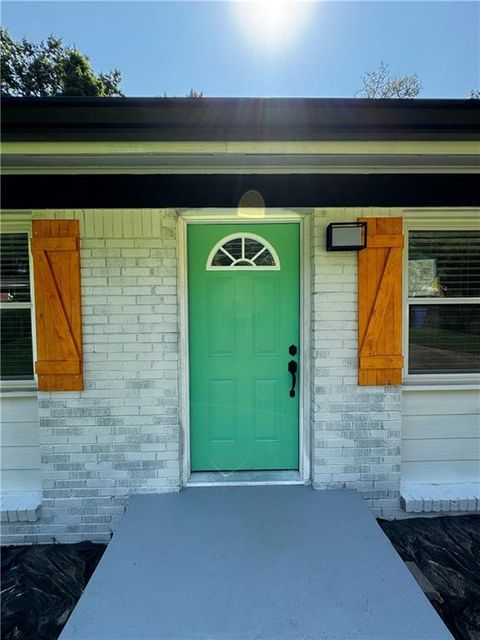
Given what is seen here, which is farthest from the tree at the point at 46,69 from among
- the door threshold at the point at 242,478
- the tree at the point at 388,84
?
the door threshold at the point at 242,478

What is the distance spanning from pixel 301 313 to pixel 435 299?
116cm

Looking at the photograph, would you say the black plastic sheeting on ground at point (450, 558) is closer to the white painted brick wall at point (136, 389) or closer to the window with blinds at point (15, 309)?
the white painted brick wall at point (136, 389)

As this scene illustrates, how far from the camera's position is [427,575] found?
2.36m

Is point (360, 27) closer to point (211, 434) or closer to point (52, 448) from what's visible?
point (211, 434)

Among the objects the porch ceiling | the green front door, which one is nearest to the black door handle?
the green front door

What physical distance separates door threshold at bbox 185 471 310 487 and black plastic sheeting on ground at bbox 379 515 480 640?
31.1 inches

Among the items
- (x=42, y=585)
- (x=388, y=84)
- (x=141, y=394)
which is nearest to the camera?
(x=42, y=585)

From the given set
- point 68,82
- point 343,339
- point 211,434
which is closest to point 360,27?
point 343,339

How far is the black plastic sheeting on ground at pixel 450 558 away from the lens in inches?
82.2

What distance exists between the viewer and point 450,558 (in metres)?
2.51

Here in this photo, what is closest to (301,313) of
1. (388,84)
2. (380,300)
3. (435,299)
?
(380,300)

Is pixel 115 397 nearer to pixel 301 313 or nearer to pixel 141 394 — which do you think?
pixel 141 394

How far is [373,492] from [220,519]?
1.26m

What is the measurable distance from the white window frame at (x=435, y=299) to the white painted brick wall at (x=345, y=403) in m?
0.28
